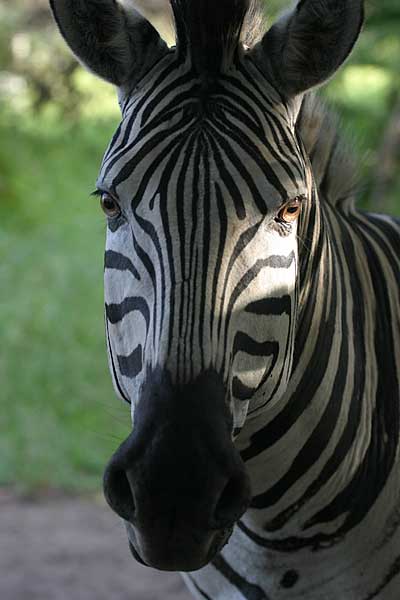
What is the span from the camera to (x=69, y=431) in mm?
8453

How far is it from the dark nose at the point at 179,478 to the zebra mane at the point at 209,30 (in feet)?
2.77

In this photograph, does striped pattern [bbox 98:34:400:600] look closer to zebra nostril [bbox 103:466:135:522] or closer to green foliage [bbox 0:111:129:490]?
zebra nostril [bbox 103:466:135:522]

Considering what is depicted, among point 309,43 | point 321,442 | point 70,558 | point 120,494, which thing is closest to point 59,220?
point 70,558

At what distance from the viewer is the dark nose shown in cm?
193

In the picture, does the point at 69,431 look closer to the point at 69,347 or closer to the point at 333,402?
the point at 69,347

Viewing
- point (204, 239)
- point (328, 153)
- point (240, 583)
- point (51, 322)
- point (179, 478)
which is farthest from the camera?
point (51, 322)

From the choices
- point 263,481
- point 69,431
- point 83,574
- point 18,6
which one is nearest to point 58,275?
point 69,431

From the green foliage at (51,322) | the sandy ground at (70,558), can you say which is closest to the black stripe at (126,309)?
the green foliage at (51,322)

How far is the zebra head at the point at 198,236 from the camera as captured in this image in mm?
1969

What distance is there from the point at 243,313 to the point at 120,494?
0.50 metres

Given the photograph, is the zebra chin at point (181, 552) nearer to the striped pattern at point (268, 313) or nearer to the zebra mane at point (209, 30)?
the striped pattern at point (268, 313)

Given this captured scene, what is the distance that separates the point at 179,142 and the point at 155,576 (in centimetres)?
459

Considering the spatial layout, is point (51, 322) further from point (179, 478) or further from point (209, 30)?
point (179, 478)

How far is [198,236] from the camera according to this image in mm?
2131
